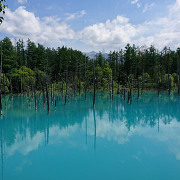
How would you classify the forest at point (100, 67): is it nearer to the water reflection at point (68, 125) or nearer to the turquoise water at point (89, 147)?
the water reflection at point (68, 125)

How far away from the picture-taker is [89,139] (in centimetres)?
1328

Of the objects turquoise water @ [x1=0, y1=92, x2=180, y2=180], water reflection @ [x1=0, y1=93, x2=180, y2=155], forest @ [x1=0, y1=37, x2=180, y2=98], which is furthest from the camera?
forest @ [x1=0, y1=37, x2=180, y2=98]

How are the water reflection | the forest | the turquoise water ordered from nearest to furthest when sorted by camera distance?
the turquoise water < the water reflection < the forest

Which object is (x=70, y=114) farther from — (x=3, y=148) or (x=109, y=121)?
(x=3, y=148)

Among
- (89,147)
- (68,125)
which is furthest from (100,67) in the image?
(89,147)

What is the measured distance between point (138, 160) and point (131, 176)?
1780 mm

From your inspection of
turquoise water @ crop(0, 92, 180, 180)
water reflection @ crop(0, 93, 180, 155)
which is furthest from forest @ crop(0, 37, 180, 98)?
turquoise water @ crop(0, 92, 180, 180)

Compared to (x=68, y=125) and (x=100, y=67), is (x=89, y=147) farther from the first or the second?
(x=100, y=67)

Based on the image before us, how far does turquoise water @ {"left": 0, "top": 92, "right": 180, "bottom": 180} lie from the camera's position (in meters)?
8.50

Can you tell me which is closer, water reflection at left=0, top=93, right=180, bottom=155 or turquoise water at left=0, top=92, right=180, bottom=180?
turquoise water at left=0, top=92, right=180, bottom=180

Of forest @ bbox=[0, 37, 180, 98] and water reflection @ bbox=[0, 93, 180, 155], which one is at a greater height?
forest @ bbox=[0, 37, 180, 98]

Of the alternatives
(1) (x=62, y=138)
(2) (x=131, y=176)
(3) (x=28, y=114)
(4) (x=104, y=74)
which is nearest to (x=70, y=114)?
(3) (x=28, y=114)

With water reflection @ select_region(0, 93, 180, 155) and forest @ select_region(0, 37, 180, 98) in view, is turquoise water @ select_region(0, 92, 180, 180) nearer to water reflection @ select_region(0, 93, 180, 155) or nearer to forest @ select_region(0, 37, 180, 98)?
water reflection @ select_region(0, 93, 180, 155)

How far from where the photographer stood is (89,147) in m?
11.7
